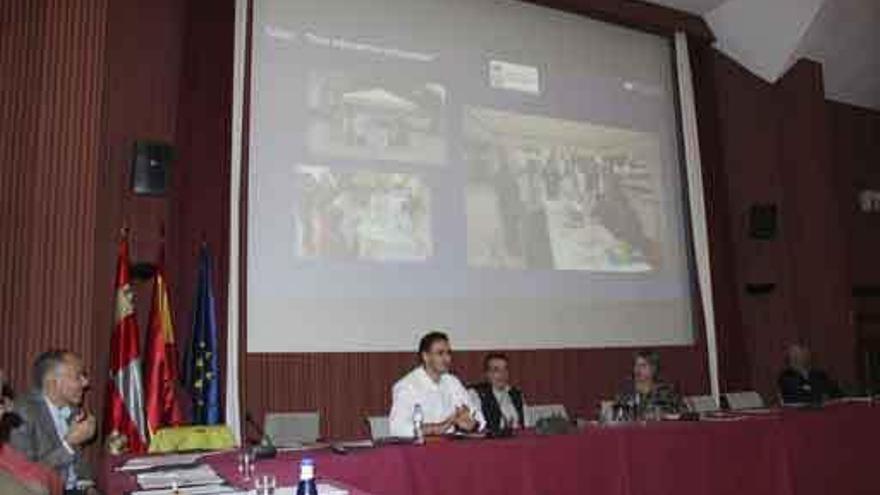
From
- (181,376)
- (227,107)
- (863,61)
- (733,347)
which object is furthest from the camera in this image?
(863,61)

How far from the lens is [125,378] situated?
4.20 metres

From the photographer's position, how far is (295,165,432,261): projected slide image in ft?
16.5

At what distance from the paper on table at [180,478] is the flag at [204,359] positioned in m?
1.74

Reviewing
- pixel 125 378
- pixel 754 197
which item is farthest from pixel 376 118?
pixel 754 197

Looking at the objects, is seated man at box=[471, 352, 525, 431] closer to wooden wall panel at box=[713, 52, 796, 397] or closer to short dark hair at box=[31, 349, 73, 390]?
short dark hair at box=[31, 349, 73, 390]

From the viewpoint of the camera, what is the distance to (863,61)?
7.83 meters

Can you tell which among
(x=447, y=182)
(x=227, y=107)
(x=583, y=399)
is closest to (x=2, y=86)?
(x=227, y=107)

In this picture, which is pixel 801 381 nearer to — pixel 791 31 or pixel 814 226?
pixel 814 226

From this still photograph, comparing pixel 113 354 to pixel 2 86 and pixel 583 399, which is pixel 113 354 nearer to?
pixel 2 86

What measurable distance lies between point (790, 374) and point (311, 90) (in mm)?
4387

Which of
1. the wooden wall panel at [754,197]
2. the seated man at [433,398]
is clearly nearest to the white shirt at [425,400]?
the seated man at [433,398]

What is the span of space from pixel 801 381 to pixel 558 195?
97.5 inches

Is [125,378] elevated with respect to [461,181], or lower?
lower

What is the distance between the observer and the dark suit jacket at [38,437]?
9.94 ft
